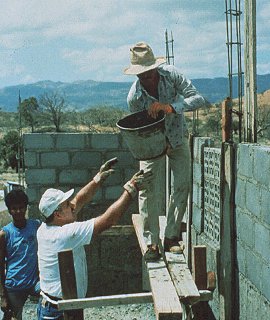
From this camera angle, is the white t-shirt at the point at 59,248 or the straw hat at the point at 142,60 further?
the straw hat at the point at 142,60

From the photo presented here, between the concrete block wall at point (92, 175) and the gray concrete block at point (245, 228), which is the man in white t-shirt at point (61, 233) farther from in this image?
the concrete block wall at point (92, 175)

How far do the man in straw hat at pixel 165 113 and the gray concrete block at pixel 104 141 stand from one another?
9.81ft

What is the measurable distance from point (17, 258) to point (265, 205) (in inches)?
95.1

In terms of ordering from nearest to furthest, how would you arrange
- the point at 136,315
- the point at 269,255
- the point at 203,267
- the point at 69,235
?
the point at 269,255, the point at 69,235, the point at 203,267, the point at 136,315

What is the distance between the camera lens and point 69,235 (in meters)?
3.76

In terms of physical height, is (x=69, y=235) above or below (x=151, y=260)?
above

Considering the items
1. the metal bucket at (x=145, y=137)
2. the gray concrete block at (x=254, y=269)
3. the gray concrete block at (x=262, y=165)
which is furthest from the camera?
the metal bucket at (x=145, y=137)

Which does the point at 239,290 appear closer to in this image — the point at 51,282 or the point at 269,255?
the point at 269,255

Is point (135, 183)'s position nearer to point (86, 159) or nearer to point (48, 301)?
point (48, 301)

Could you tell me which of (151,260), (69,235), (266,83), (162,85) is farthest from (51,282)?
(266,83)

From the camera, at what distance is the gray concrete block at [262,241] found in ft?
11.3

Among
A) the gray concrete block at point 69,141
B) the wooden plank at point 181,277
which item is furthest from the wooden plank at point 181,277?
the gray concrete block at point 69,141

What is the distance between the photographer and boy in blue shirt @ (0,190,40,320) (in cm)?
484

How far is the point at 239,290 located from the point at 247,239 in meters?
0.49
